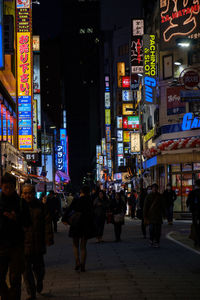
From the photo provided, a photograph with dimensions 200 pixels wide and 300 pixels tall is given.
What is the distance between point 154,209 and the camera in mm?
16812

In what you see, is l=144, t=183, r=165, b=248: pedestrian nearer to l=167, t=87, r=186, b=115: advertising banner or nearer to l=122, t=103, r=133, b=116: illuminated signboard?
l=167, t=87, r=186, b=115: advertising banner

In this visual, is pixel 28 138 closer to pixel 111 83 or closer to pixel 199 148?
pixel 199 148

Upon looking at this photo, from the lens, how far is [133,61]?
146 ft

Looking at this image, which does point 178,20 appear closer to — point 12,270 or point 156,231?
point 156,231

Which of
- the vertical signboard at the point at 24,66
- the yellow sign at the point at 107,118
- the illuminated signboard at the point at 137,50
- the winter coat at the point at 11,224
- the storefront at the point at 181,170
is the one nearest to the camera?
the winter coat at the point at 11,224

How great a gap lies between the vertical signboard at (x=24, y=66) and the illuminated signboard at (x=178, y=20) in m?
8.80

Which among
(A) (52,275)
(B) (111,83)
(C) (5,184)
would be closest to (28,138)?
(A) (52,275)

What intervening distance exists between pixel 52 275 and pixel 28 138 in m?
33.2

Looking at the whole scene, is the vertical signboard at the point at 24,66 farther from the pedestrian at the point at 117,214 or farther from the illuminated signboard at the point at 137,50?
the pedestrian at the point at 117,214

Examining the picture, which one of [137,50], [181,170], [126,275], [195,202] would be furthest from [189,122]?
[126,275]

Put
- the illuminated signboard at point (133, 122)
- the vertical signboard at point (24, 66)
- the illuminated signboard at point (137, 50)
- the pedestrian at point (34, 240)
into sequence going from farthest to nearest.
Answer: the illuminated signboard at point (133, 122), the illuminated signboard at point (137, 50), the vertical signboard at point (24, 66), the pedestrian at point (34, 240)

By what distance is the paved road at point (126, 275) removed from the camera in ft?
29.3

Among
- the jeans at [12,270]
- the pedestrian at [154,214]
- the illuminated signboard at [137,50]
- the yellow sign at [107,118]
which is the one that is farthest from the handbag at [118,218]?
the yellow sign at [107,118]

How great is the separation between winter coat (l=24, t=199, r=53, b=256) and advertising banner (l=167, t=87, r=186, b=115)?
29924mm
